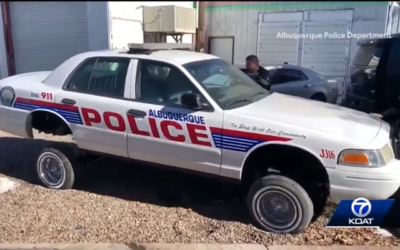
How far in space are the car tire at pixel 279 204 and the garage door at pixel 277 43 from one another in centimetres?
1008

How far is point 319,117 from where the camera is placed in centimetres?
392

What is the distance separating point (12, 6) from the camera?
13.0 m

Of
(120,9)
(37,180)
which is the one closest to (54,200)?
(37,180)

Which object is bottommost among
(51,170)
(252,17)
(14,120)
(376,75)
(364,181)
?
(51,170)

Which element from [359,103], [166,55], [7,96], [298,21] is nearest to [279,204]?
[166,55]

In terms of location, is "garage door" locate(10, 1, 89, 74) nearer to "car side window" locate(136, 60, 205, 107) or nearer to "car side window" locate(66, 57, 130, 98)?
"car side window" locate(66, 57, 130, 98)

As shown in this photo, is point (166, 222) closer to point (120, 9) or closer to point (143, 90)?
point (143, 90)

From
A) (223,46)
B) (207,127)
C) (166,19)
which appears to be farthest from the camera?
(223,46)

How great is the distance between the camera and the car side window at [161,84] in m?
4.23

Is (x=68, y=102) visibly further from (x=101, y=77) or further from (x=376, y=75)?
(x=376, y=75)

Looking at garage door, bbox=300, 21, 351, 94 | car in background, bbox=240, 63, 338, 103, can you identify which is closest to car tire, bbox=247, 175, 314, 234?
car in background, bbox=240, 63, 338, 103

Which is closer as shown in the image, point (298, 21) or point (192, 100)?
point (192, 100)

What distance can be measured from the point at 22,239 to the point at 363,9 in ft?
37.5

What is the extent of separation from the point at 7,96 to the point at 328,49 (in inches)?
401
